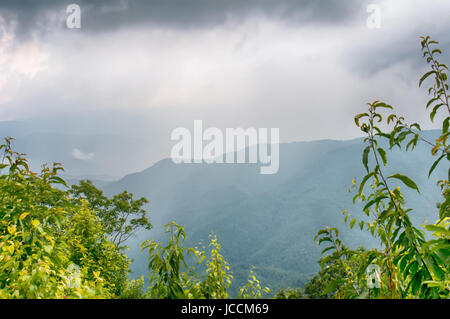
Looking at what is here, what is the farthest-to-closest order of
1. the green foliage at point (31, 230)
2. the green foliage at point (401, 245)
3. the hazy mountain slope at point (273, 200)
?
the hazy mountain slope at point (273, 200) → the green foliage at point (31, 230) → the green foliage at point (401, 245)

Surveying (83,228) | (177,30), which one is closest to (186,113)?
(83,228)

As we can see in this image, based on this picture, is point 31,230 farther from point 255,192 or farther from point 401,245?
point 255,192

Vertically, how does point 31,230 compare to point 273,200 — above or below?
below

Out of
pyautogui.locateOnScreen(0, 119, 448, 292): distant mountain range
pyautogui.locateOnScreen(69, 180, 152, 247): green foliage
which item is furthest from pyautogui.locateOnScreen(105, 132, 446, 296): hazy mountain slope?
pyautogui.locateOnScreen(69, 180, 152, 247): green foliage

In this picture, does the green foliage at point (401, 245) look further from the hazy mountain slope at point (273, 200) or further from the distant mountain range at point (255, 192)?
the hazy mountain slope at point (273, 200)

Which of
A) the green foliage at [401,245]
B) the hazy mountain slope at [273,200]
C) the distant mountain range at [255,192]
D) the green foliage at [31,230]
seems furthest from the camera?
the hazy mountain slope at [273,200]

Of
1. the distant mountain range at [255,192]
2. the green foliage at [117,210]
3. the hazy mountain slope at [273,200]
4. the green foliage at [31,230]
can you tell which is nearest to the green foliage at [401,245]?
the green foliage at [31,230]

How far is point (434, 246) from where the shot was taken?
954mm

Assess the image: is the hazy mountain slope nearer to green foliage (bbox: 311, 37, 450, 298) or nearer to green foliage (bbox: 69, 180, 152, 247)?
green foliage (bbox: 69, 180, 152, 247)

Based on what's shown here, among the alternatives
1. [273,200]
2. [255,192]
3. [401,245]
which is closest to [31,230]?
[401,245]

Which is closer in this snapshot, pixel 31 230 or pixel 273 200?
pixel 31 230

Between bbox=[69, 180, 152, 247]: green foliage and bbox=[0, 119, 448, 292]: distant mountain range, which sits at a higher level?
bbox=[0, 119, 448, 292]: distant mountain range

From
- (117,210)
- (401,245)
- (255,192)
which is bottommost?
(401,245)
